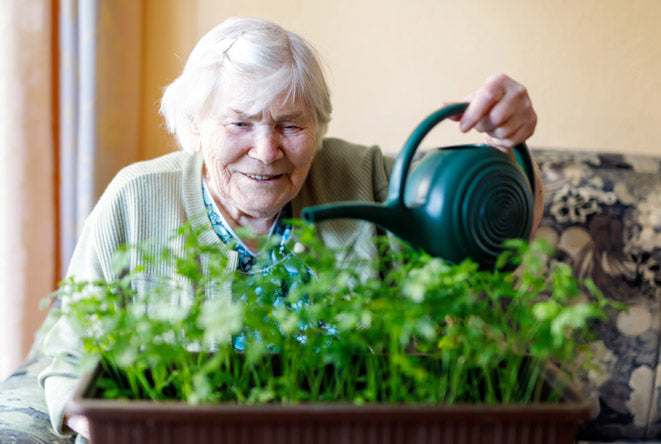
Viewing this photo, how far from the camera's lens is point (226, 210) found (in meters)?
1.31

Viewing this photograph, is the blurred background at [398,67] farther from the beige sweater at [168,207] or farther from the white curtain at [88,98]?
the beige sweater at [168,207]

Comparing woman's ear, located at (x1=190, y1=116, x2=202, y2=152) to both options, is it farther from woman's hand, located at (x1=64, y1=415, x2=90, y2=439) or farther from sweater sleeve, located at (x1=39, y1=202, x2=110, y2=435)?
woman's hand, located at (x1=64, y1=415, x2=90, y2=439)

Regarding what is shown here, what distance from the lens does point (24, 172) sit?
5.67 ft

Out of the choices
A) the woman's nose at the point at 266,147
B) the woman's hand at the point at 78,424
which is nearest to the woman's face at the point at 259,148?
the woman's nose at the point at 266,147

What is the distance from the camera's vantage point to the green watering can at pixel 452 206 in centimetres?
70

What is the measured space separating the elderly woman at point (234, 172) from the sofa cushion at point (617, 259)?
24.0 inches

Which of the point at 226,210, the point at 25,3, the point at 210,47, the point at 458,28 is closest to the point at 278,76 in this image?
the point at 210,47

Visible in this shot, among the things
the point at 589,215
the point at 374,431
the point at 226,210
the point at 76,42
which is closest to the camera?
the point at 374,431

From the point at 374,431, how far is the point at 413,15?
5.53ft

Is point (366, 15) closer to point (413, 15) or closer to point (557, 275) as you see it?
point (413, 15)

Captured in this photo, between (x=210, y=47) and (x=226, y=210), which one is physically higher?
(x=210, y=47)

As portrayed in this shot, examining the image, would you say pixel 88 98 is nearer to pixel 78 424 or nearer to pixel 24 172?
pixel 24 172

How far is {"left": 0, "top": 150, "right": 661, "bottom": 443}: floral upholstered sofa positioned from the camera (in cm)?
168

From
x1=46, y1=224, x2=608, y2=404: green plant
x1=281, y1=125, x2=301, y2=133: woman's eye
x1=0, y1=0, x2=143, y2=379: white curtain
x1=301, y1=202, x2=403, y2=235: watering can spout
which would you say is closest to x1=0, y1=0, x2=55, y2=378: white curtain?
x1=0, y1=0, x2=143, y2=379: white curtain
